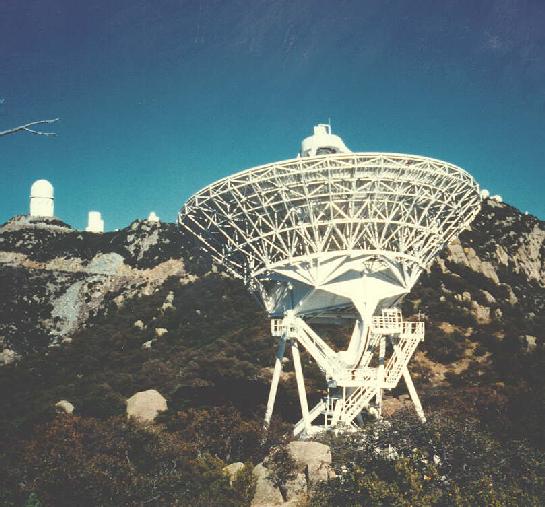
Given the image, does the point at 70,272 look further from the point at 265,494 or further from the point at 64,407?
the point at 265,494

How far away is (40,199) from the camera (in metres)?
104

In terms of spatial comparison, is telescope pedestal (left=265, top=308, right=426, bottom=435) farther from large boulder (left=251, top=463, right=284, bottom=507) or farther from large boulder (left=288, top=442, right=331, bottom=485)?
large boulder (left=251, top=463, right=284, bottom=507)

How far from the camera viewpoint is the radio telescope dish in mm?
28109

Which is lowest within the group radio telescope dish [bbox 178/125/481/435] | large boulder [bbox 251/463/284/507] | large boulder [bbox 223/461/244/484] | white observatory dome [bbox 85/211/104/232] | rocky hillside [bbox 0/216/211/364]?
large boulder [bbox 251/463/284/507]

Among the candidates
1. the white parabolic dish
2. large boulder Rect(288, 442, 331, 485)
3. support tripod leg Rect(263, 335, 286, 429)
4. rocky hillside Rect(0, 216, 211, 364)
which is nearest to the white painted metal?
the white parabolic dish

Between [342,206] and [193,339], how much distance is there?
1538 inches

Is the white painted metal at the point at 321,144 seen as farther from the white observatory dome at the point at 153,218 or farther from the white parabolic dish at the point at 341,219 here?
the white observatory dome at the point at 153,218

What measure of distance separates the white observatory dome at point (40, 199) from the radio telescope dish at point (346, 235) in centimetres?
7690

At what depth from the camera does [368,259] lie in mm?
29781

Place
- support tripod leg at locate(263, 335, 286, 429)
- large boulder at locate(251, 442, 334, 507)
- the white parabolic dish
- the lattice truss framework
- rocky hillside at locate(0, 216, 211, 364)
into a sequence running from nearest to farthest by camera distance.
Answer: large boulder at locate(251, 442, 334, 507) < the lattice truss framework < the white parabolic dish < support tripod leg at locate(263, 335, 286, 429) < rocky hillside at locate(0, 216, 211, 364)

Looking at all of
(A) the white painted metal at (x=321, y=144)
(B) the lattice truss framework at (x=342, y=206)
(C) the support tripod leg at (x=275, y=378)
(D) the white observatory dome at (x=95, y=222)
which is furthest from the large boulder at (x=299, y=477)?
(D) the white observatory dome at (x=95, y=222)

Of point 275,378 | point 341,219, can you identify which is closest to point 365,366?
point 275,378

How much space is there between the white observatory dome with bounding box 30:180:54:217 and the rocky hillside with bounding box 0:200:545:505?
4664 millimetres

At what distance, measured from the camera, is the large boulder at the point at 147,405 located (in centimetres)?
4499
